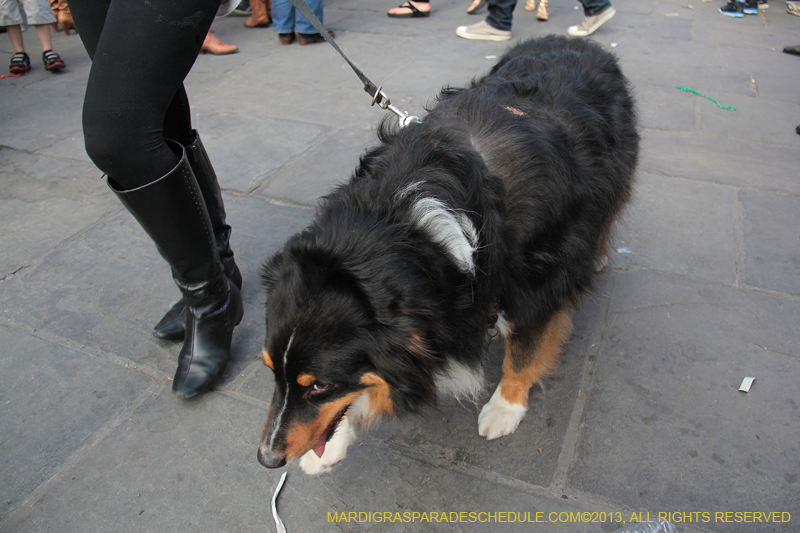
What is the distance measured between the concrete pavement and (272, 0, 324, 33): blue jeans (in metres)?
2.35

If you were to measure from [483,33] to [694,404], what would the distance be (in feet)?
18.1

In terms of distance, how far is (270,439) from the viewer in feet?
5.57

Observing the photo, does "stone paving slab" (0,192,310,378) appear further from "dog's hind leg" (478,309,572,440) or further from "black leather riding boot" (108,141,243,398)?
"dog's hind leg" (478,309,572,440)

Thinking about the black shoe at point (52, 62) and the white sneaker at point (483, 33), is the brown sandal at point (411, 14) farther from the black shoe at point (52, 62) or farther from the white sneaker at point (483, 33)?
the black shoe at point (52, 62)

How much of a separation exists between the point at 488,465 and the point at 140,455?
1306 millimetres

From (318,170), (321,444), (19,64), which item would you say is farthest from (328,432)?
(19,64)

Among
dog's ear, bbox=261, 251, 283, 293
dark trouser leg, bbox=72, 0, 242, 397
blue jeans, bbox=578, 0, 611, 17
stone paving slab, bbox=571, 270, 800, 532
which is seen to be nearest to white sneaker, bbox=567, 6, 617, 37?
blue jeans, bbox=578, 0, 611, 17

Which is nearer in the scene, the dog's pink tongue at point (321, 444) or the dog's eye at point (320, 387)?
the dog's eye at point (320, 387)

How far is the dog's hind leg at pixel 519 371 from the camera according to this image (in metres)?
2.07

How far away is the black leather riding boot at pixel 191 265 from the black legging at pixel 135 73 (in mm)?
72

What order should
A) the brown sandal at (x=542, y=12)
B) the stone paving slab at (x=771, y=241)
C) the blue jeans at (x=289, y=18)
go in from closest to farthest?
1. the stone paving slab at (x=771, y=241)
2. the blue jeans at (x=289, y=18)
3. the brown sandal at (x=542, y=12)

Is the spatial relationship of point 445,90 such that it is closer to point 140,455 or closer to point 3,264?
point 140,455

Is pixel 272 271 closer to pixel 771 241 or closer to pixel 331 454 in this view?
pixel 331 454

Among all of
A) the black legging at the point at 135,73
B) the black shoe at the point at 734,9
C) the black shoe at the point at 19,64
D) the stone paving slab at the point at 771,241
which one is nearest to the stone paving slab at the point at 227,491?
the black legging at the point at 135,73
